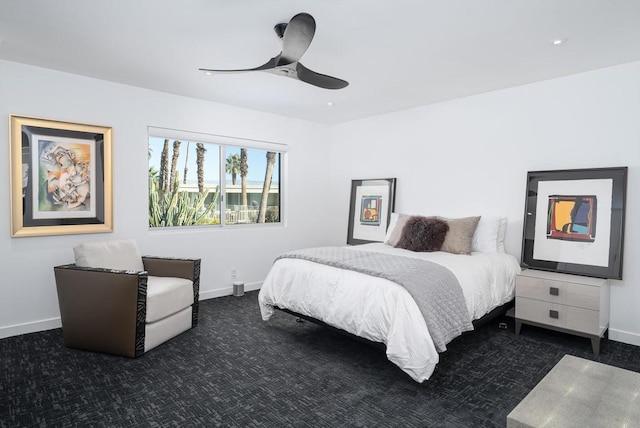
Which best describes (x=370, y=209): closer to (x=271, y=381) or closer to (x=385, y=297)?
(x=385, y=297)

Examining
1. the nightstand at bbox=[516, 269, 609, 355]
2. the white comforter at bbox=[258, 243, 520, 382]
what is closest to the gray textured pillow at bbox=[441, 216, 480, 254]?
the white comforter at bbox=[258, 243, 520, 382]

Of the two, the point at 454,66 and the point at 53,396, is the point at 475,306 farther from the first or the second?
the point at 53,396

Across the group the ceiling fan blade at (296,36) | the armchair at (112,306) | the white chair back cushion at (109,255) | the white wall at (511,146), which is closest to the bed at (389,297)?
the white wall at (511,146)

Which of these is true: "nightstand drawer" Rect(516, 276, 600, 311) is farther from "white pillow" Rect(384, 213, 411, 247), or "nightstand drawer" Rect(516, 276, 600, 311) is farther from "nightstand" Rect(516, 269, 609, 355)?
"white pillow" Rect(384, 213, 411, 247)

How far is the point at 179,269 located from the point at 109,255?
639mm

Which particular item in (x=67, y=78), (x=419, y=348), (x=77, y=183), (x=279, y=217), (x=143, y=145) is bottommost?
(x=419, y=348)

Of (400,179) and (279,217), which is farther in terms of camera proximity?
(279,217)

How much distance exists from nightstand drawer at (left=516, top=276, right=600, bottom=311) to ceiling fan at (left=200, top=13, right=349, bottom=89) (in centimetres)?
249

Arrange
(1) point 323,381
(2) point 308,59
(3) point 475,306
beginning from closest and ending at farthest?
1. (1) point 323,381
2. (3) point 475,306
3. (2) point 308,59

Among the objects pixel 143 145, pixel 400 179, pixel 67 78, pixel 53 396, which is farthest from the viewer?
pixel 400 179

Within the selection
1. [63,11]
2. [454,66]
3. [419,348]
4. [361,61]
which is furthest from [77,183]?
[454,66]

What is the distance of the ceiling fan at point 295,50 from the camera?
7.16ft

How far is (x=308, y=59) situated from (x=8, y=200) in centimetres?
305

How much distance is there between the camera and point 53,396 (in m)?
2.37
